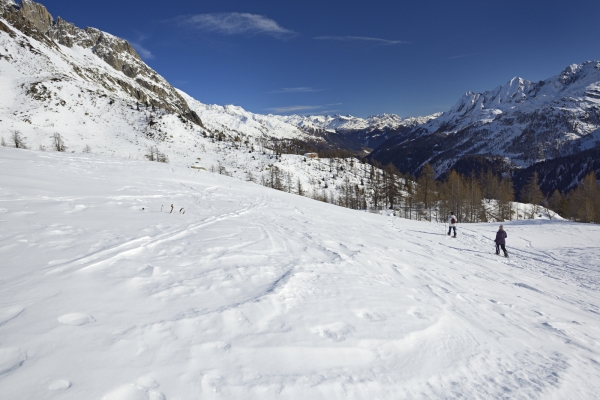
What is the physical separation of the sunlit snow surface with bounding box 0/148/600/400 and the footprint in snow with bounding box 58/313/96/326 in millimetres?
26

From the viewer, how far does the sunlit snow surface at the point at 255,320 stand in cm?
301

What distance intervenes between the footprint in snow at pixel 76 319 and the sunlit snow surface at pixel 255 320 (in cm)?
3

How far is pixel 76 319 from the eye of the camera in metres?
3.74

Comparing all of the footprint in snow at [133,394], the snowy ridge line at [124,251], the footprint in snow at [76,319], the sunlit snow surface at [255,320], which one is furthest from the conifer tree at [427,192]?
the footprint in snow at [133,394]

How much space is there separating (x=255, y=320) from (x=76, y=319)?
250 cm

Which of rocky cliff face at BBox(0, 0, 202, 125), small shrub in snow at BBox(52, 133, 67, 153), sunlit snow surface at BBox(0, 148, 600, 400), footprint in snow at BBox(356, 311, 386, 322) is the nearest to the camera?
sunlit snow surface at BBox(0, 148, 600, 400)

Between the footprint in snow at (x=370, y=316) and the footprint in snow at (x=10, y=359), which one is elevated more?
the footprint in snow at (x=10, y=359)

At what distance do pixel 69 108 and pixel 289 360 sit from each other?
3535 inches

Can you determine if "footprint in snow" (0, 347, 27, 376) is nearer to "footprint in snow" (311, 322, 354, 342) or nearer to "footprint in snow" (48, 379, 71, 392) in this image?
"footprint in snow" (48, 379, 71, 392)

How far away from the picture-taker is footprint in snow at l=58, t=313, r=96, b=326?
3.64 meters

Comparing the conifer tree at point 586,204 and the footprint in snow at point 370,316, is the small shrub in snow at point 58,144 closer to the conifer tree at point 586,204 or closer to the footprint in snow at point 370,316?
the footprint in snow at point 370,316

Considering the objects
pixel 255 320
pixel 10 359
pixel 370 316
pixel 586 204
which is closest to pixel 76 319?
pixel 10 359

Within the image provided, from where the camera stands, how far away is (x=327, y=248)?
9.78 m

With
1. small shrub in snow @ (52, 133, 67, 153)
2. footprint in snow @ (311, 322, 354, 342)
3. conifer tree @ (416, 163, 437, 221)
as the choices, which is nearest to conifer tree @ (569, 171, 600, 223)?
conifer tree @ (416, 163, 437, 221)
